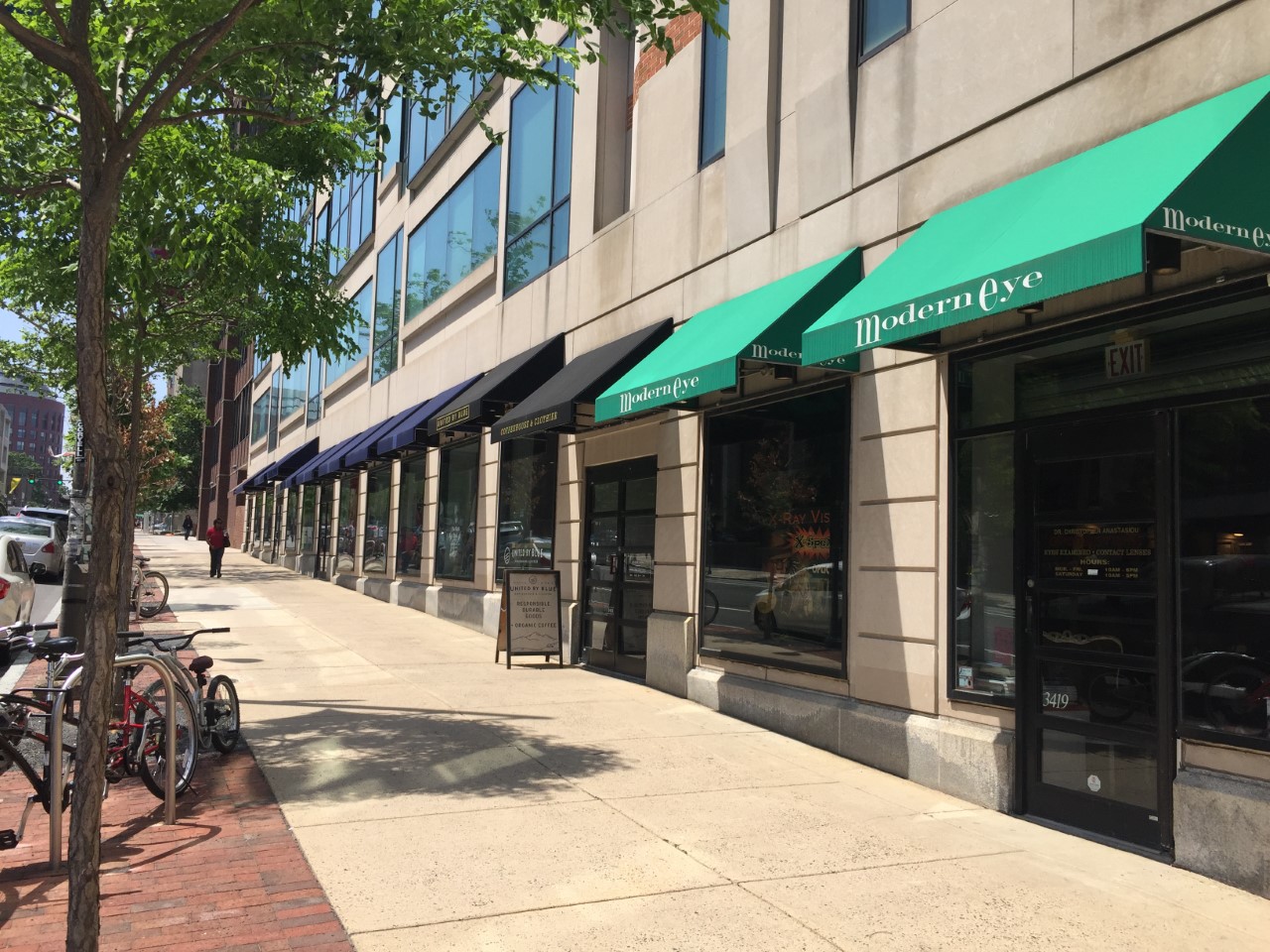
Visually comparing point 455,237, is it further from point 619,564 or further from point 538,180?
point 619,564

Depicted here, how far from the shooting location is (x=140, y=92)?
473 centimetres

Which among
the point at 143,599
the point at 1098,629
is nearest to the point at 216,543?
the point at 143,599

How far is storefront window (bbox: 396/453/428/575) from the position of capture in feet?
68.4

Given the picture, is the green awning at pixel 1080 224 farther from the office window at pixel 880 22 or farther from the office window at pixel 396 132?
the office window at pixel 396 132

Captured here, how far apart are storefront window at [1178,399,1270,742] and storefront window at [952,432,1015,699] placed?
1.35 m

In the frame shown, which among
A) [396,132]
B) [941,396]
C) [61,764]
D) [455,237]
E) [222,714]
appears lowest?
[222,714]

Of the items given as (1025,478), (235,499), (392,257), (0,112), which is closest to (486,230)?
(392,257)

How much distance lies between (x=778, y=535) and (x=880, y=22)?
4476mm

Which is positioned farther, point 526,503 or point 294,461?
point 294,461

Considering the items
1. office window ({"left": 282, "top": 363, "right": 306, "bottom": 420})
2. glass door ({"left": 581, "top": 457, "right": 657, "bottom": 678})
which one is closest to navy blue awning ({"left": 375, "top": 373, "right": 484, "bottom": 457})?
glass door ({"left": 581, "top": 457, "right": 657, "bottom": 678})

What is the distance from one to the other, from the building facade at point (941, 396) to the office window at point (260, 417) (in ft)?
112

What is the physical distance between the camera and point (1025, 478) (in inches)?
263

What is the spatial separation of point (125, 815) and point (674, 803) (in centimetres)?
334

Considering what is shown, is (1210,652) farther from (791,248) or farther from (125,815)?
(125,815)
